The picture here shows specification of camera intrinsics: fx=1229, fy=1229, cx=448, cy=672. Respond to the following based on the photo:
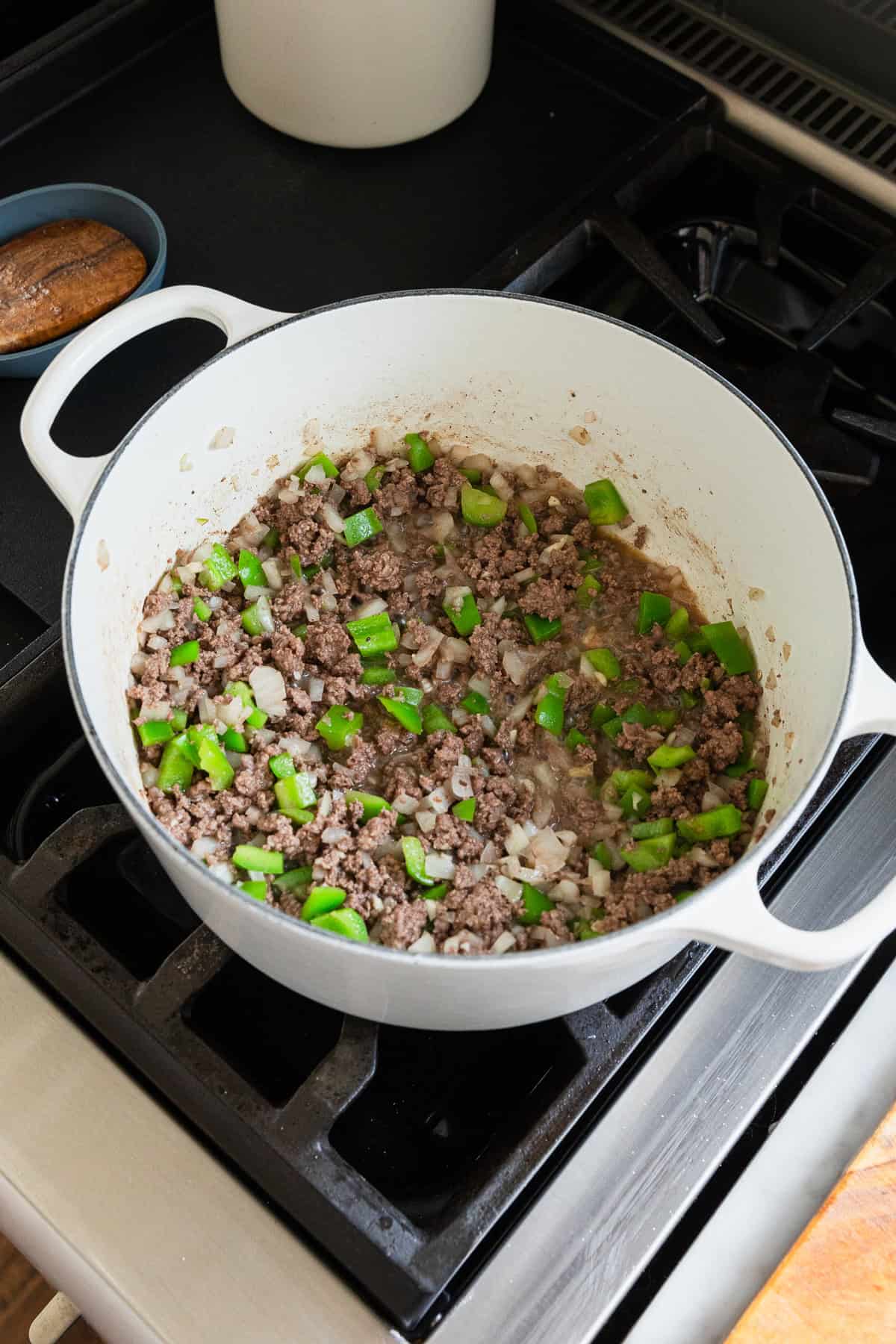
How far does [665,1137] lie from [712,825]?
8.2 inches

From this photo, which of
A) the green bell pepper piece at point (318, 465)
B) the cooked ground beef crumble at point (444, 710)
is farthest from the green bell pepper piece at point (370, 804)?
the green bell pepper piece at point (318, 465)

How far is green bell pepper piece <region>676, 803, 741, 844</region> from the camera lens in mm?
833

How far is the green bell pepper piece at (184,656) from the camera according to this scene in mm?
927

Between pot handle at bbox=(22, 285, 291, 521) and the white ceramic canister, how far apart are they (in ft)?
1.07

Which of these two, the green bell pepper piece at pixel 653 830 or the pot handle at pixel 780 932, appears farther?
the green bell pepper piece at pixel 653 830

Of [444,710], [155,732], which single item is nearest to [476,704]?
[444,710]

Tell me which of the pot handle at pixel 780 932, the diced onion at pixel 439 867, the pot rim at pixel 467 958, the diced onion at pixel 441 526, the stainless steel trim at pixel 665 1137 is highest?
the pot rim at pixel 467 958

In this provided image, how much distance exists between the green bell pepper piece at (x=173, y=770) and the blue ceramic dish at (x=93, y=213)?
0.45 m

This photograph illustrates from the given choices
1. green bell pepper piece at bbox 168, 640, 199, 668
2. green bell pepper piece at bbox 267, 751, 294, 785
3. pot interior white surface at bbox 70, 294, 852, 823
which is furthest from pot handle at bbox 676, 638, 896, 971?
green bell pepper piece at bbox 168, 640, 199, 668

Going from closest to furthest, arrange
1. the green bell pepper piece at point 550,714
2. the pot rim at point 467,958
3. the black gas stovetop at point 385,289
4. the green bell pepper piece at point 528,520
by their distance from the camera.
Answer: the pot rim at point 467,958, the black gas stovetop at point 385,289, the green bell pepper piece at point 550,714, the green bell pepper piece at point 528,520

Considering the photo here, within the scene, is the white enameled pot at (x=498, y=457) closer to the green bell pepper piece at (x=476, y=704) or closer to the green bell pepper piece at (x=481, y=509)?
the green bell pepper piece at (x=481, y=509)

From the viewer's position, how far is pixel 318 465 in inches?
40.7

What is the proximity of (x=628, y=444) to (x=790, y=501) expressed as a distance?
0.61 feet

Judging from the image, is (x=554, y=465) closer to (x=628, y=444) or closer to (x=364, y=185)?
(x=628, y=444)
